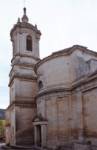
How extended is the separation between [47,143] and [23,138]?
5.08 m

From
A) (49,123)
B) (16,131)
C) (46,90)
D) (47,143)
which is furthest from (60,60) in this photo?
(16,131)

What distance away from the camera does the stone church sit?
63.2ft

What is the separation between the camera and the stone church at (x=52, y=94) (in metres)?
19.2

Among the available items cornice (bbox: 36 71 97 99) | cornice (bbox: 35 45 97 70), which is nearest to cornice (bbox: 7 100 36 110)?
cornice (bbox: 36 71 97 99)

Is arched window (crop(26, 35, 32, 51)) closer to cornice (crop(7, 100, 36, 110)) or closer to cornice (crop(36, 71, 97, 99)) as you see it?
cornice (crop(7, 100, 36, 110))

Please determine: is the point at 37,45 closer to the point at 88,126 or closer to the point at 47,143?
the point at 47,143

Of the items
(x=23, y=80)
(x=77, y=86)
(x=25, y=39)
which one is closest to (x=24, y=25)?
(x=25, y=39)

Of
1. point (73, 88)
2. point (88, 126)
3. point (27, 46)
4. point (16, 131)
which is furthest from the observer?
point (27, 46)

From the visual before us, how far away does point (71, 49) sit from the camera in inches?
878

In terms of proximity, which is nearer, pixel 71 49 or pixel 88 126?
pixel 88 126

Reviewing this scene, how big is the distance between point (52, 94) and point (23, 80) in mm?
6773

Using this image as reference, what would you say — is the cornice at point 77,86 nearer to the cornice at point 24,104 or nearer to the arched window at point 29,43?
the cornice at point 24,104

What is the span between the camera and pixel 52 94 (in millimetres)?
22266

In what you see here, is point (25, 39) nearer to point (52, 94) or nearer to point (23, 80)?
point (23, 80)
